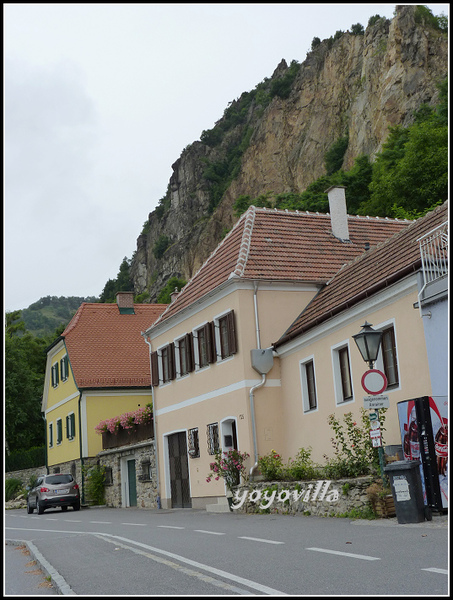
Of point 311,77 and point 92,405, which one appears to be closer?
point 92,405

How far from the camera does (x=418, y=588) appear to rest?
7.04 metres

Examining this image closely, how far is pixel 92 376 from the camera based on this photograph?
125 feet

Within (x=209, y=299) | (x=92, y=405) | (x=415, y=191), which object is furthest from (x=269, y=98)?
(x=209, y=299)

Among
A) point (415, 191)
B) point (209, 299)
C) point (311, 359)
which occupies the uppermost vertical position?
point (415, 191)

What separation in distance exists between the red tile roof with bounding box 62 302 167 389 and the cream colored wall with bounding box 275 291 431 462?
57.2ft

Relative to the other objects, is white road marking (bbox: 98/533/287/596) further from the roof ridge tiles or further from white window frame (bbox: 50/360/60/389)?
white window frame (bbox: 50/360/60/389)

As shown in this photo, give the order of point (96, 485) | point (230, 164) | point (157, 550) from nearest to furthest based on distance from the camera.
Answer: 1. point (157, 550)
2. point (96, 485)
3. point (230, 164)

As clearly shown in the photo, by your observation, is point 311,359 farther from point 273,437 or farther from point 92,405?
point 92,405

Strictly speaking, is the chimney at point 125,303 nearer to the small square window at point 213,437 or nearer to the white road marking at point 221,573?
the small square window at point 213,437

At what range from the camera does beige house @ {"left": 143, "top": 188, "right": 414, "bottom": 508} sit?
21.0 m

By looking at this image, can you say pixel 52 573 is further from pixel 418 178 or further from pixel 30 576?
pixel 418 178

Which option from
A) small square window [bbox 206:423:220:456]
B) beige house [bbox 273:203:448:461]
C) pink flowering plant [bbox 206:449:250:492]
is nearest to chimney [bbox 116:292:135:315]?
small square window [bbox 206:423:220:456]

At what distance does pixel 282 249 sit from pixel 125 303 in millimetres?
20521

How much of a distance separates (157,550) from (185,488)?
14.6 m
